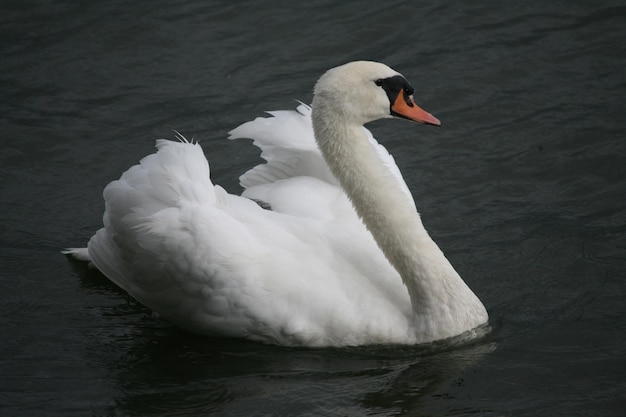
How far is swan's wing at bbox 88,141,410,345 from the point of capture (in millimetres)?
7168

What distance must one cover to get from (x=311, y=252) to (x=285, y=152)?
1.37 m

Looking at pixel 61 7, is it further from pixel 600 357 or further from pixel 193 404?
pixel 600 357

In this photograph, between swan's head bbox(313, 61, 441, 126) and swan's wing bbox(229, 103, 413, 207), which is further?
swan's wing bbox(229, 103, 413, 207)

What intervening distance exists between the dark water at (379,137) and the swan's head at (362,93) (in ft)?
5.20

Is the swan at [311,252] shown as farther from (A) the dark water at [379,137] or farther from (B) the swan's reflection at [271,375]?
(A) the dark water at [379,137]

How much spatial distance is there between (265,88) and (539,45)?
299 cm

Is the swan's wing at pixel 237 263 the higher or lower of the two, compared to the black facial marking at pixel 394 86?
lower

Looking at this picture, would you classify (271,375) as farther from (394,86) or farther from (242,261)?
(394,86)

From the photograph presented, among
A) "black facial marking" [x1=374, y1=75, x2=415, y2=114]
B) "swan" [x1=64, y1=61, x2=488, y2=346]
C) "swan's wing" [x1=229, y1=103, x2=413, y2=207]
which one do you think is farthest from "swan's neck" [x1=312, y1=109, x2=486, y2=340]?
"swan's wing" [x1=229, y1=103, x2=413, y2=207]

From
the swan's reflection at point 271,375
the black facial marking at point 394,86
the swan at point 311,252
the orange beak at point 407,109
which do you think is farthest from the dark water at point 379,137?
the black facial marking at point 394,86

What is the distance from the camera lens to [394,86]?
7266 mm

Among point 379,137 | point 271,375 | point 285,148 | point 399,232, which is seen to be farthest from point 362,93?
point 379,137

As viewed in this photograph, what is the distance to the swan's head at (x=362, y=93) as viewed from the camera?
7.19 metres

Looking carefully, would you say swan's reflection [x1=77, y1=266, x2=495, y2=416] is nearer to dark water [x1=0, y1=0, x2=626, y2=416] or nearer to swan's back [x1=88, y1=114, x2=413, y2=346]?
dark water [x1=0, y1=0, x2=626, y2=416]
